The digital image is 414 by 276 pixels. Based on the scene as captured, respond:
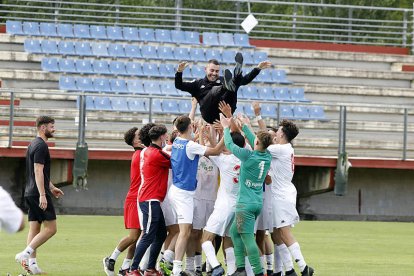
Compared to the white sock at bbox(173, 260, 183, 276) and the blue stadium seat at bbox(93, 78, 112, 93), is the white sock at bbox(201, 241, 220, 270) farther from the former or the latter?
the blue stadium seat at bbox(93, 78, 112, 93)

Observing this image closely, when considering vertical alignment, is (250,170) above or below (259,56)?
below

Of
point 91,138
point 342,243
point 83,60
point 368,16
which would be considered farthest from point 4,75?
point 368,16

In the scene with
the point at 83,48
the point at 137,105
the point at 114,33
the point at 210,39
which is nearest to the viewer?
the point at 137,105

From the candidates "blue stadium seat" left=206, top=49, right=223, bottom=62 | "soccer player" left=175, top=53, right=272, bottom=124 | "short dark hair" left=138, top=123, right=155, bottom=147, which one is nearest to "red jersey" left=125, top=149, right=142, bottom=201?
"short dark hair" left=138, top=123, right=155, bottom=147

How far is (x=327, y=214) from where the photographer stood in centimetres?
2800

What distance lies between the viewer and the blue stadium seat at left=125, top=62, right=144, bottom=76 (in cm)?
3092

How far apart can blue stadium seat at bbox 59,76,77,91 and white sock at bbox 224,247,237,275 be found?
16.1 meters

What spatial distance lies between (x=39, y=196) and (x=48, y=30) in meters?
18.5

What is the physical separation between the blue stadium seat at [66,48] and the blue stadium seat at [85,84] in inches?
61.2

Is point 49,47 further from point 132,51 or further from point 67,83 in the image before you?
point 132,51

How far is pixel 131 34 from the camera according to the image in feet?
107

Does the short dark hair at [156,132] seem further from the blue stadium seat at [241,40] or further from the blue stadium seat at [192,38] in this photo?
the blue stadium seat at [241,40]

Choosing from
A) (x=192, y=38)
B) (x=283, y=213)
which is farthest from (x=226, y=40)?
(x=283, y=213)

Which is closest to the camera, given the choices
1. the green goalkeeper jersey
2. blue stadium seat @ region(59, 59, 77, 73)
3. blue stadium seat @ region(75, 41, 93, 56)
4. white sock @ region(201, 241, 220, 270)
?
the green goalkeeper jersey
